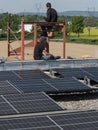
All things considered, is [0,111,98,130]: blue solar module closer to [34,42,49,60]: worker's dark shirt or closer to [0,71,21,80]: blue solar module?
[0,71,21,80]: blue solar module

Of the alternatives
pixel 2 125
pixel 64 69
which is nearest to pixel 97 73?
pixel 64 69

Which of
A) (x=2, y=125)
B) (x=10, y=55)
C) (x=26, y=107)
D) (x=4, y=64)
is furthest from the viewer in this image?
(x=10, y=55)

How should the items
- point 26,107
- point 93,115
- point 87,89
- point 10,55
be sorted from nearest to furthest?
point 93,115, point 26,107, point 87,89, point 10,55

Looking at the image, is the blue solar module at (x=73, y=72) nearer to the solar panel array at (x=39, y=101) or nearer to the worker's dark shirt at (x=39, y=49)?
the solar panel array at (x=39, y=101)

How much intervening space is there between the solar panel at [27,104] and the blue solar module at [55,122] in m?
2.05

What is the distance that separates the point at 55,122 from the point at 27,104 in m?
3.18

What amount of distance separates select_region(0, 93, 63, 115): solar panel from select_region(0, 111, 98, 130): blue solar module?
205 cm

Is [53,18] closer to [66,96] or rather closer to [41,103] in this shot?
[66,96]

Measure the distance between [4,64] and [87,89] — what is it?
139 inches

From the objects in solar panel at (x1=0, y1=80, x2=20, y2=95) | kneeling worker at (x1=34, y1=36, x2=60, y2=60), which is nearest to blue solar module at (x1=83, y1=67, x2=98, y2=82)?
kneeling worker at (x1=34, y1=36, x2=60, y2=60)

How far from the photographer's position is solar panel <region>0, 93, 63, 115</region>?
11.9m

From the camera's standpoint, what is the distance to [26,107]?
1219 centimetres

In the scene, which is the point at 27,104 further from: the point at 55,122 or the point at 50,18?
the point at 50,18

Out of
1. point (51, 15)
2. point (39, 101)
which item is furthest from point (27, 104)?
point (51, 15)
